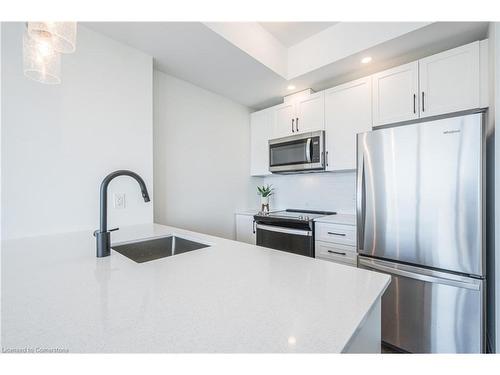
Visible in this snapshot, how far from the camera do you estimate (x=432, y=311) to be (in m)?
1.38

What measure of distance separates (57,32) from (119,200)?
1146mm

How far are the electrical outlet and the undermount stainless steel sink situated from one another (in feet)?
1.86

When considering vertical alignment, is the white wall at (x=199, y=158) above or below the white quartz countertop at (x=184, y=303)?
above

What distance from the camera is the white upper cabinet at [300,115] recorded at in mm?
2424

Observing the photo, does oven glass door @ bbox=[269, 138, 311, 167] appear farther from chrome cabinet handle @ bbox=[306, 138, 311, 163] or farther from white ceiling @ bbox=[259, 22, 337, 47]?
white ceiling @ bbox=[259, 22, 337, 47]

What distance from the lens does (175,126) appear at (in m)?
2.27

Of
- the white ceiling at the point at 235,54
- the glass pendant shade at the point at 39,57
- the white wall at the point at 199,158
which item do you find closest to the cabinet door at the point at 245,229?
the white wall at the point at 199,158

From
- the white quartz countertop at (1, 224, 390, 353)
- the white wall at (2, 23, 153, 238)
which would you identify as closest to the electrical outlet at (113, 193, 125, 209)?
the white wall at (2, 23, 153, 238)

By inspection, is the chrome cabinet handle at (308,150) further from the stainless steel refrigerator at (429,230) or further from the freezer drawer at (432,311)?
the freezer drawer at (432,311)

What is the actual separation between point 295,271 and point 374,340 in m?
0.30

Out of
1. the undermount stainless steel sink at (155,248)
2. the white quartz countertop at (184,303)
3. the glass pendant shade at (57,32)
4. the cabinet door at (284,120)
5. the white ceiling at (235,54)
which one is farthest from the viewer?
the cabinet door at (284,120)

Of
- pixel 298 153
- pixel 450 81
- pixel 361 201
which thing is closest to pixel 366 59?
pixel 450 81

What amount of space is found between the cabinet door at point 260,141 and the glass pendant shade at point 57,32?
2.27m

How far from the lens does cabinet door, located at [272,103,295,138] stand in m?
2.66
